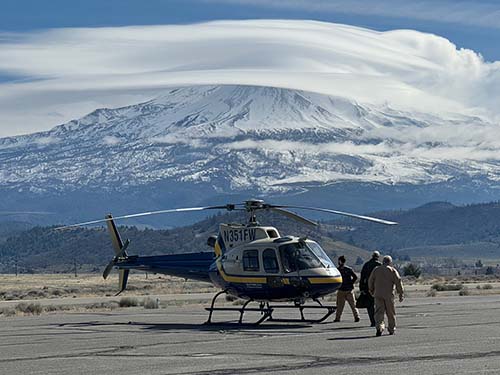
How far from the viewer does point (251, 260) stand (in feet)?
101

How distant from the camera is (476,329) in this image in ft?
87.7

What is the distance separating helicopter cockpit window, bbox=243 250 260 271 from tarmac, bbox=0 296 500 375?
1481mm

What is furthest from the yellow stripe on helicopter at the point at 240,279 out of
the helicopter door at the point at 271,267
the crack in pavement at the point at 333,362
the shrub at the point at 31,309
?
the shrub at the point at 31,309

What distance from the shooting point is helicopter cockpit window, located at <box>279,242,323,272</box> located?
98.1ft

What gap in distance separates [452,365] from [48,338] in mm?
11343

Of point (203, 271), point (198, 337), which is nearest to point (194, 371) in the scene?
point (198, 337)

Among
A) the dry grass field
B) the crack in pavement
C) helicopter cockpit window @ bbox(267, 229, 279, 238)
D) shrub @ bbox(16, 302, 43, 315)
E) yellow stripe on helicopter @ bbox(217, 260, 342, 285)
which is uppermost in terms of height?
helicopter cockpit window @ bbox(267, 229, 279, 238)

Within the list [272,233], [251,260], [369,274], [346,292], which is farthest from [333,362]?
[272,233]

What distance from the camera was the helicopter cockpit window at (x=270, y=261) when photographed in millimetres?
30141

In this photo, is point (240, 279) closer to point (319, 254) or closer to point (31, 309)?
point (319, 254)

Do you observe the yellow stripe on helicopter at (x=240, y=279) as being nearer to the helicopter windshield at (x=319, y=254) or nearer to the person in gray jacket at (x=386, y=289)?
the helicopter windshield at (x=319, y=254)

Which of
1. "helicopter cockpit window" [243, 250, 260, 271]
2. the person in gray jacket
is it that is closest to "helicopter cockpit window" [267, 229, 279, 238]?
"helicopter cockpit window" [243, 250, 260, 271]

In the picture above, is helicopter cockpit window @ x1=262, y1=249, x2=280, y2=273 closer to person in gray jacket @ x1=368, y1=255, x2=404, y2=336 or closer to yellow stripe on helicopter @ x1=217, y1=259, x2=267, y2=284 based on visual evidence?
yellow stripe on helicopter @ x1=217, y1=259, x2=267, y2=284

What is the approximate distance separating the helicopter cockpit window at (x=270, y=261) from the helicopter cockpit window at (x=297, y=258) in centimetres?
19
